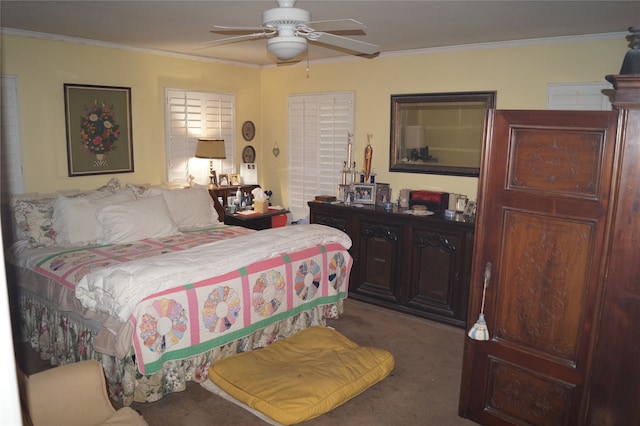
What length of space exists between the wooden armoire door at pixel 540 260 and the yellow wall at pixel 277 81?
2000 millimetres

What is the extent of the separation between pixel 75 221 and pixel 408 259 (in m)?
2.89

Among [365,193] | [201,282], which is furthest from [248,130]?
[201,282]

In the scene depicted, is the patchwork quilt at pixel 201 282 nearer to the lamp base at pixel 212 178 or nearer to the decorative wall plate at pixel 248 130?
the lamp base at pixel 212 178

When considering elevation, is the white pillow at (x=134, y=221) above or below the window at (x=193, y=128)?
below

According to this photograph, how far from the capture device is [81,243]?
396cm

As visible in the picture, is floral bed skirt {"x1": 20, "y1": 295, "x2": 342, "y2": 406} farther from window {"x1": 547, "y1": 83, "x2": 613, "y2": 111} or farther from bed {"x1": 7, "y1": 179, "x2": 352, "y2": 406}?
window {"x1": 547, "y1": 83, "x2": 613, "y2": 111}

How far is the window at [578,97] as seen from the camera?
4.04 metres

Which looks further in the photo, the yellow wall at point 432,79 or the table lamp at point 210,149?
the table lamp at point 210,149

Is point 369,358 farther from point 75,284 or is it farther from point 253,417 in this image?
point 75,284

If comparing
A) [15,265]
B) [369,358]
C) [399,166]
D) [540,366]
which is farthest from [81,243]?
[540,366]

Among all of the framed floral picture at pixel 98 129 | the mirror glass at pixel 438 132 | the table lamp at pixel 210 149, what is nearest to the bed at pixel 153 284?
the framed floral picture at pixel 98 129

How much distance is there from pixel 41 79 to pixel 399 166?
344 centimetres

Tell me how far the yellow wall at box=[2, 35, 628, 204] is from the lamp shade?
402mm

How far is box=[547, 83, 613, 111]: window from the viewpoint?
404cm
